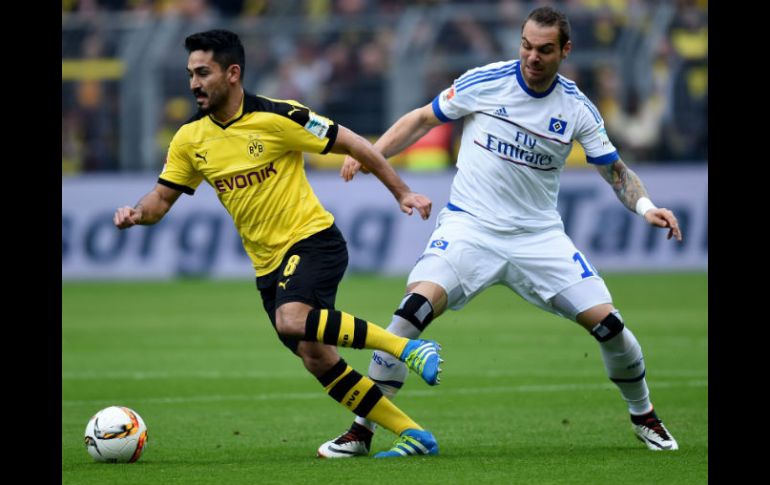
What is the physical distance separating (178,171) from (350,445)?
1919 millimetres

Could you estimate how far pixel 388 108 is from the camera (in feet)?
72.4

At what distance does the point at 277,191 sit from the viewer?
7.59m

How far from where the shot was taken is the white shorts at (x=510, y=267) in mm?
7836

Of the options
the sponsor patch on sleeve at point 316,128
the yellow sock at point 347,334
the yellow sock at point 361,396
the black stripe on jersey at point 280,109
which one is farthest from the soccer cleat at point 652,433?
the black stripe on jersey at point 280,109

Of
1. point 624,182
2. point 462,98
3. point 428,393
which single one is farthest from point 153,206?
point 428,393

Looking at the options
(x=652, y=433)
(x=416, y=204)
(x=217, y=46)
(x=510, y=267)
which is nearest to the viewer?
(x=416, y=204)

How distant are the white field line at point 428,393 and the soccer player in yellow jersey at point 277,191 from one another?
284 cm

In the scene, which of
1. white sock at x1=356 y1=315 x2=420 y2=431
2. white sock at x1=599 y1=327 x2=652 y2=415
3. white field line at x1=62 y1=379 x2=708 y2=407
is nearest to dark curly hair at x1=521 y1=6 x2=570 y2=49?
white sock at x1=599 y1=327 x2=652 y2=415

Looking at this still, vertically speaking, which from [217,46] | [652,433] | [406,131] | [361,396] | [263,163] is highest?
[217,46]

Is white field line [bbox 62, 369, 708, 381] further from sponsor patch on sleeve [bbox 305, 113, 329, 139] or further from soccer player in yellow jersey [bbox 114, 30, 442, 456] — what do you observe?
sponsor patch on sleeve [bbox 305, 113, 329, 139]

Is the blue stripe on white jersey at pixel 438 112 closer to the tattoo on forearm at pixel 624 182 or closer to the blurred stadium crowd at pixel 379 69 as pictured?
the tattoo on forearm at pixel 624 182

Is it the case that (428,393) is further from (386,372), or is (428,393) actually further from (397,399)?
(386,372)
